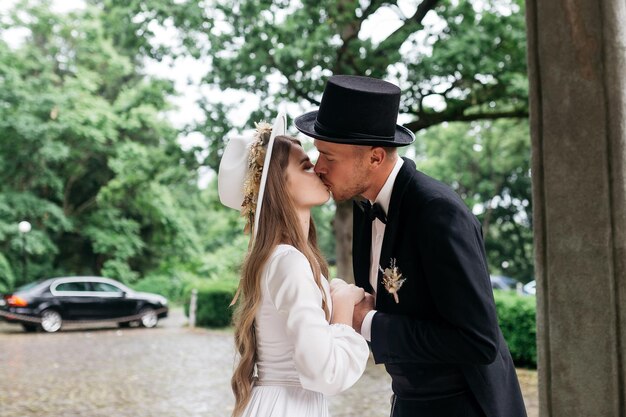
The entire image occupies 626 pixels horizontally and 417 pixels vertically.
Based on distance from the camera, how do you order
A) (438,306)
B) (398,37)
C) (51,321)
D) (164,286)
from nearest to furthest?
(438,306), (398,37), (51,321), (164,286)

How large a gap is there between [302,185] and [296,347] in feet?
1.90

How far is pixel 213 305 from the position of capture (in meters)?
20.7

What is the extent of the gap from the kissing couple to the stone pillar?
1.14 m

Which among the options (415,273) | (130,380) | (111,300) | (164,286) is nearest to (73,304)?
(111,300)

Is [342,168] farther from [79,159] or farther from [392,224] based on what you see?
[79,159]

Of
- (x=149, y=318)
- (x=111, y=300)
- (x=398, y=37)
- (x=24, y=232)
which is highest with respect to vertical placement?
(x=398, y=37)

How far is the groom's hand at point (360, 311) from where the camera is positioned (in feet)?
8.00

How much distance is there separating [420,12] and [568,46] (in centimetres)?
744

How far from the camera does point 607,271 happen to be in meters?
3.38

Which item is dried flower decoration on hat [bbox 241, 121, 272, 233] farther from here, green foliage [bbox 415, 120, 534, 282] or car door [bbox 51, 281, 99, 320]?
green foliage [bbox 415, 120, 534, 282]

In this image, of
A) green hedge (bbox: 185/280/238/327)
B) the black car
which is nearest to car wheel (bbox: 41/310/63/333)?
the black car

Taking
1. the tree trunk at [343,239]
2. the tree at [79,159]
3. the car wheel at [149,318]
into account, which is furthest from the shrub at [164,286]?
the tree trunk at [343,239]

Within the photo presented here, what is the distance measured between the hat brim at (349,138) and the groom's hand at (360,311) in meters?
0.54

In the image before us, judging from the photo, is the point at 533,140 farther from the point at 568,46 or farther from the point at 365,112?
the point at 365,112
